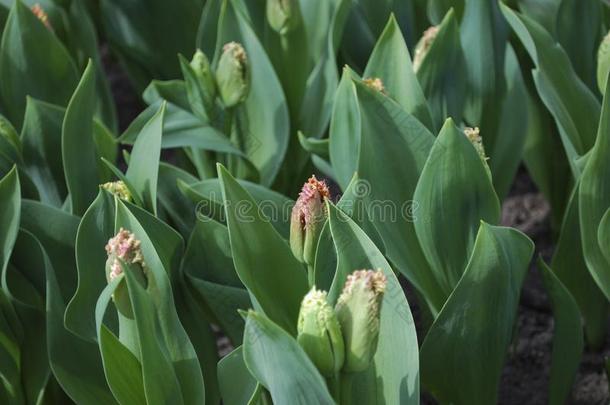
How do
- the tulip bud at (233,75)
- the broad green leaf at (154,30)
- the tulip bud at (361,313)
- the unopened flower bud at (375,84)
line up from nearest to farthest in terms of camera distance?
1. the tulip bud at (361,313)
2. the unopened flower bud at (375,84)
3. the tulip bud at (233,75)
4. the broad green leaf at (154,30)

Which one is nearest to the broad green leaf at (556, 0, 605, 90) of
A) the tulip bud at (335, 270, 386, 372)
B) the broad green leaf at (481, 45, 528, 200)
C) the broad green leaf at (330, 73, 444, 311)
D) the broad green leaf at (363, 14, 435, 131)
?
the broad green leaf at (481, 45, 528, 200)

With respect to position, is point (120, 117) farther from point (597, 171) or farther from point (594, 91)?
point (597, 171)

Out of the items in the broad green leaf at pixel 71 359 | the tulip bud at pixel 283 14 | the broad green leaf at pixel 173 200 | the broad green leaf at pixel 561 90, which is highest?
the tulip bud at pixel 283 14

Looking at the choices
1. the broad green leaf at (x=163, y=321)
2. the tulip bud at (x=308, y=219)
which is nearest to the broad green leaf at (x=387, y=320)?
the tulip bud at (x=308, y=219)

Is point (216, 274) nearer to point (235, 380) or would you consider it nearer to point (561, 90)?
point (235, 380)

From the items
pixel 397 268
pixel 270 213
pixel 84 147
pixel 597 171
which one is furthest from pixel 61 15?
pixel 597 171

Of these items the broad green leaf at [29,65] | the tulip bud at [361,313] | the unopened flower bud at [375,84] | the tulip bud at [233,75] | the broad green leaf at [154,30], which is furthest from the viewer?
the broad green leaf at [154,30]

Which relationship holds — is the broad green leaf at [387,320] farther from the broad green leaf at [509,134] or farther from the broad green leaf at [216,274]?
the broad green leaf at [509,134]
